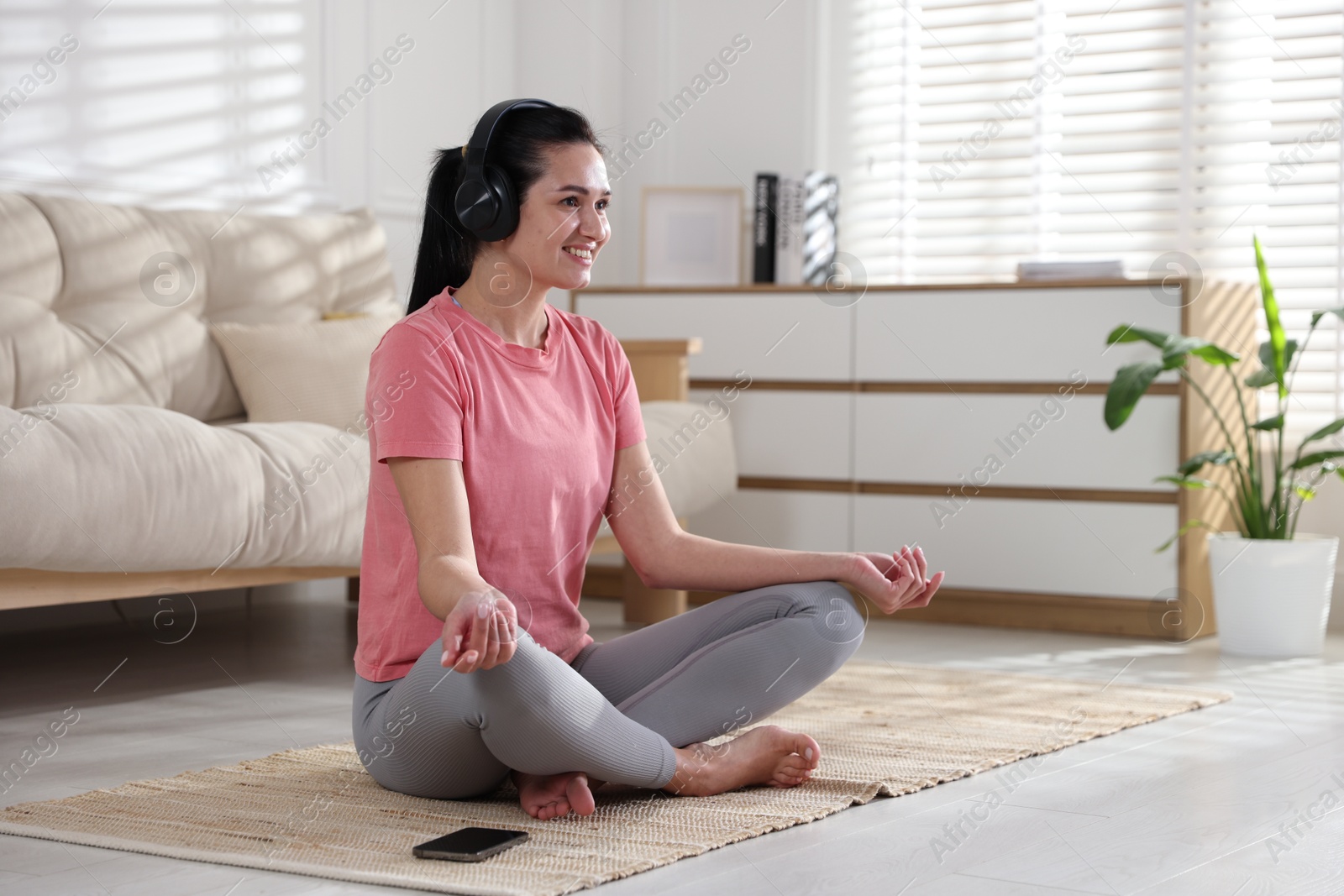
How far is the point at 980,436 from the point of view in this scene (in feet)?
11.0

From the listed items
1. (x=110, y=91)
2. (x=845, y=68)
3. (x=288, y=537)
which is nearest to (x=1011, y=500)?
(x=845, y=68)

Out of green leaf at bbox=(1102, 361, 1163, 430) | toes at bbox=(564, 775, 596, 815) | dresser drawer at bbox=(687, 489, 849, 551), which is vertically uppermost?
green leaf at bbox=(1102, 361, 1163, 430)

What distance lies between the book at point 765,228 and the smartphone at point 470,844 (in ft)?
8.28

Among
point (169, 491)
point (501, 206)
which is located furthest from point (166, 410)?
point (501, 206)

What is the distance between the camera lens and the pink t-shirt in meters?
1.54

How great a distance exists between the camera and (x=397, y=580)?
5.22 feet

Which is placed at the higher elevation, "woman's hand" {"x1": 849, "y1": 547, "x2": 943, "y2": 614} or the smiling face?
the smiling face

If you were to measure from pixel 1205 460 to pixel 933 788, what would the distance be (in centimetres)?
146

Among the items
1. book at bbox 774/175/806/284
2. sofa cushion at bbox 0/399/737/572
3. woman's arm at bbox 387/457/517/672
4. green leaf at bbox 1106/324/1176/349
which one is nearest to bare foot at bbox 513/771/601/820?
woman's arm at bbox 387/457/517/672

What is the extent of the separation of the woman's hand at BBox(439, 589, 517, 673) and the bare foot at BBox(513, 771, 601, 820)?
26cm

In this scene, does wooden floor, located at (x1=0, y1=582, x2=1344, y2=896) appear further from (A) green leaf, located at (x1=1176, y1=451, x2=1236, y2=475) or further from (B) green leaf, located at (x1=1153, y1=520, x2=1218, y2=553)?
(A) green leaf, located at (x1=1176, y1=451, x2=1236, y2=475)

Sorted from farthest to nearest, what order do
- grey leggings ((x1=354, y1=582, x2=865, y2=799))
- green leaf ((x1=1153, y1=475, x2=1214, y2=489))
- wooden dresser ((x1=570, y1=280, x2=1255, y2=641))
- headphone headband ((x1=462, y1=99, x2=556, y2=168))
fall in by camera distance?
wooden dresser ((x1=570, y1=280, x2=1255, y2=641))
green leaf ((x1=1153, y1=475, x2=1214, y2=489))
headphone headband ((x1=462, y1=99, x2=556, y2=168))
grey leggings ((x1=354, y1=582, x2=865, y2=799))

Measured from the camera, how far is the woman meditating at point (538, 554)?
1.51 metres

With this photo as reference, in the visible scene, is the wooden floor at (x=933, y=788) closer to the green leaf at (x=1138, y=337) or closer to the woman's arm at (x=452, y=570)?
the woman's arm at (x=452, y=570)
